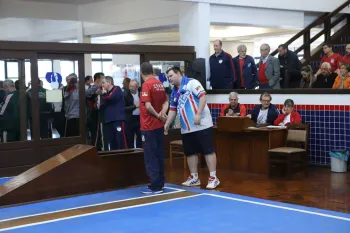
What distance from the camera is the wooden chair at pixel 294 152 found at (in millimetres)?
8367

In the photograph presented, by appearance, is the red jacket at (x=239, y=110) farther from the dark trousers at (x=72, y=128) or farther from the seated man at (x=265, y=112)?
the dark trousers at (x=72, y=128)

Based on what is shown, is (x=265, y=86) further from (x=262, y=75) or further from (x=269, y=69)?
(x=269, y=69)

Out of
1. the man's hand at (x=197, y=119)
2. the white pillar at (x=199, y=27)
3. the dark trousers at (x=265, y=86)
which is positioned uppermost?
the white pillar at (x=199, y=27)

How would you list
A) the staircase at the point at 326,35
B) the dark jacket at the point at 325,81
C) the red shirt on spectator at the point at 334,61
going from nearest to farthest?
1. the dark jacket at the point at 325,81
2. the red shirt on spectator at the point at 334,61
3. the staircase at the point at 326,35

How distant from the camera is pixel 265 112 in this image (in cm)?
916

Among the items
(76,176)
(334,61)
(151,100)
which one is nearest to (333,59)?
(334,61)

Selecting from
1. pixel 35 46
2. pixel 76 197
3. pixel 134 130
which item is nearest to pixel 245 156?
pixel 134 130

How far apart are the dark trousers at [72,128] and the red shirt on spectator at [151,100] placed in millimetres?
2765

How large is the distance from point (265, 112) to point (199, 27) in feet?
8.65

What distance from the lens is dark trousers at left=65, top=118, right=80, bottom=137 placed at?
9727mm

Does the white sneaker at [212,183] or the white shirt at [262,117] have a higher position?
the white shirt at [262,117]

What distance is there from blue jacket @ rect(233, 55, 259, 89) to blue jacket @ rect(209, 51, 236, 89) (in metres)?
0.13

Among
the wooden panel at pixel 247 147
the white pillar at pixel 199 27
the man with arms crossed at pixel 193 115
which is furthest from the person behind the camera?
the white pillar at pixel 199 27

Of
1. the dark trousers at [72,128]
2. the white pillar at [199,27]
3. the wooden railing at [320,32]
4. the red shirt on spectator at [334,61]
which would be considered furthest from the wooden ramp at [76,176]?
the wooden railing at [320,32]
